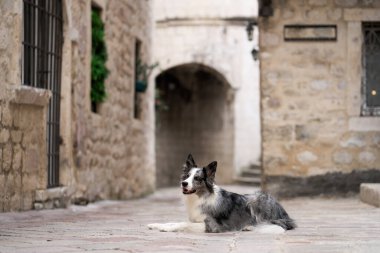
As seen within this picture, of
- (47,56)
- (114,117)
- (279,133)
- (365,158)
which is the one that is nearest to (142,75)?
(114,117)

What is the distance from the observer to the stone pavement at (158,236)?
5074 millimetres

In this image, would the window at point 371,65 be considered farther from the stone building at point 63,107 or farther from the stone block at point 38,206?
the stone block at point 38,206

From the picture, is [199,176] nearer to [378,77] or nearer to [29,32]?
[29,32]

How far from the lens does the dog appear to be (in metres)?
6.02

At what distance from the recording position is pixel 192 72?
23359 mm

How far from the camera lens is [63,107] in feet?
32.4

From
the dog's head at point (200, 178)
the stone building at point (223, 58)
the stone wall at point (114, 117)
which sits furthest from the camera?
the stone building at point (223, 58)

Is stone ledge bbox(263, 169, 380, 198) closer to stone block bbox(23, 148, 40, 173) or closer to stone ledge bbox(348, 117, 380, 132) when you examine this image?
stone ledge bbox(348, 117, 380, 132)

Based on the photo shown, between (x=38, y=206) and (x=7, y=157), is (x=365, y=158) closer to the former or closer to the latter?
(x=38, y=206)

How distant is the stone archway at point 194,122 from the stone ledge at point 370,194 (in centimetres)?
1186

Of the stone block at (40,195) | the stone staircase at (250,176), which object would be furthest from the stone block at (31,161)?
the stone staircase at (250,176)

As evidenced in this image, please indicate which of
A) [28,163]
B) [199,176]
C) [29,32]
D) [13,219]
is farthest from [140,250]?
[29,32]

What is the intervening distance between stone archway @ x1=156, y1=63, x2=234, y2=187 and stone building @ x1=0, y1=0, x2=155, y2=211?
7.69 meters

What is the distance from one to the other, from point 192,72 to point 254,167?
3712 mm
